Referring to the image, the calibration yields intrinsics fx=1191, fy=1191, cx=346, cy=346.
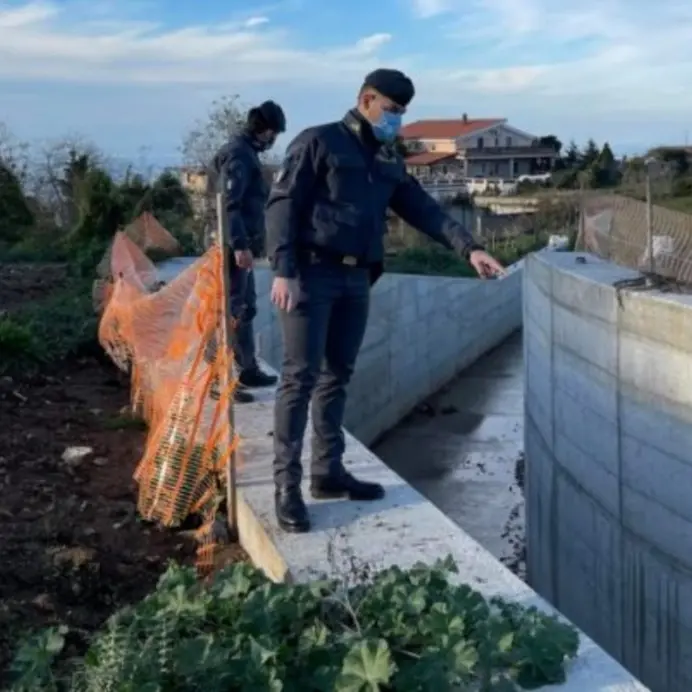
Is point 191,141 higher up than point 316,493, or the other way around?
point 191,141

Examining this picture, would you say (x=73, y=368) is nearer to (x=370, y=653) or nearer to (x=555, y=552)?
(x=555, y=552)

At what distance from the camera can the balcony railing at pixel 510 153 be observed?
6894 cm

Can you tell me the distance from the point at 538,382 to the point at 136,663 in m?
6.96

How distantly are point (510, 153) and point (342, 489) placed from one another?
65.6 m

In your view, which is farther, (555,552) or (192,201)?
(192,201)

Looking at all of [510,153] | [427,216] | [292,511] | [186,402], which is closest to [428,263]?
[186,402]

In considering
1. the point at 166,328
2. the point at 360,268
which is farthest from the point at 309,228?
the point at 166,328

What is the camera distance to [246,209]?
23.3 feet

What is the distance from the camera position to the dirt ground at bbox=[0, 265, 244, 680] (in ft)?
14.1

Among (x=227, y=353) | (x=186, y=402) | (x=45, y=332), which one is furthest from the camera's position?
(x=45, y=332)

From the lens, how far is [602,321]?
23.9 ft

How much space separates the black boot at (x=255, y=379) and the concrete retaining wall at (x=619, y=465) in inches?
80.8

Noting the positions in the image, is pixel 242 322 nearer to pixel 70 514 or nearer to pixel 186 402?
pixel 186 402

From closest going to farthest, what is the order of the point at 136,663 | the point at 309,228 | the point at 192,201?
the point at 136,663 → the point at 309,228 → the point at 192,201
